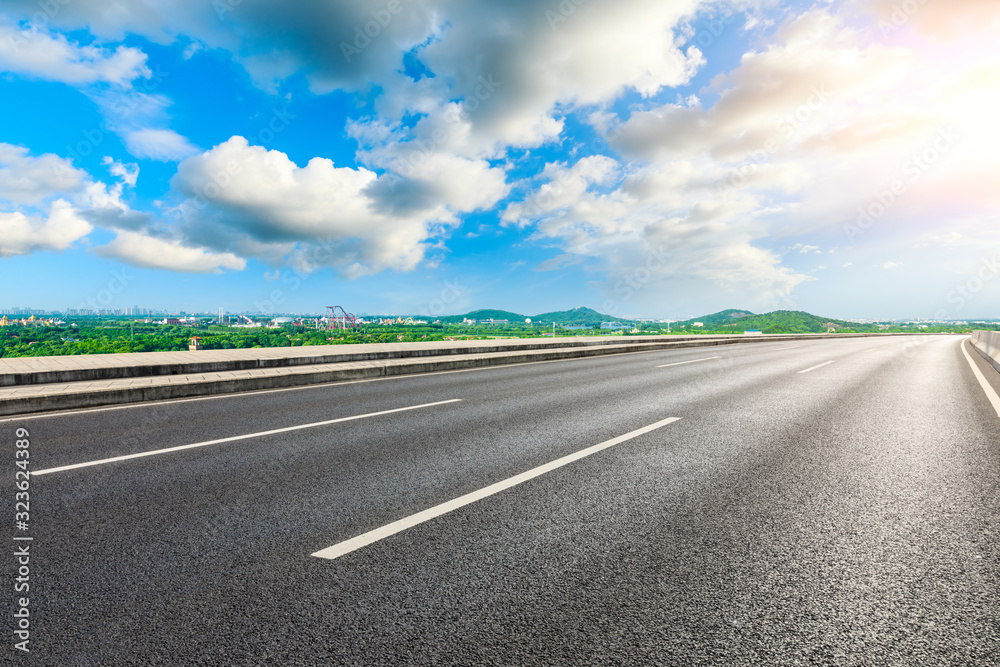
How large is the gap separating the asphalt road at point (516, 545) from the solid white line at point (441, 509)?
7cm

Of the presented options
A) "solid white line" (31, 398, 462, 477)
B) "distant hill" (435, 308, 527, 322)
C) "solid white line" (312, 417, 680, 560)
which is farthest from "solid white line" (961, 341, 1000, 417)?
"distant hill" (435, 308, 527, 322)

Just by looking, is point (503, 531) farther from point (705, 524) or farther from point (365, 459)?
point (365, 459)

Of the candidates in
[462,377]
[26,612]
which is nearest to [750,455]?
[26,612]

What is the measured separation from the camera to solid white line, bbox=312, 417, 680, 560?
299cm

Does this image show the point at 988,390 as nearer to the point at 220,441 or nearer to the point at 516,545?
the point at 516,545

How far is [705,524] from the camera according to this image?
3.40 meters

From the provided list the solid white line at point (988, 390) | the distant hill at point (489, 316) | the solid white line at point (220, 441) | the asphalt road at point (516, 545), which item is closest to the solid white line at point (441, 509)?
the asphalt road at point (516, 545)

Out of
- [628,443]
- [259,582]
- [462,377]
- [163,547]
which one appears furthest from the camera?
[462,377]

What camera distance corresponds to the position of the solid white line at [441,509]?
118 inches

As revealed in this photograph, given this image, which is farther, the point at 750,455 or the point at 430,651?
the point at 750,455

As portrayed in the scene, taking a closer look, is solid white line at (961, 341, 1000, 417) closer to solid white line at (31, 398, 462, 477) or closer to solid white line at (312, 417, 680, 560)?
solid white line at (312, 417, 680, 560)

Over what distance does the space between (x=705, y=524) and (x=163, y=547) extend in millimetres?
3783

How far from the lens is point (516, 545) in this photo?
3049mm

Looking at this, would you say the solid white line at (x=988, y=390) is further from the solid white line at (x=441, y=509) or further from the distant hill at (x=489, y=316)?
the distant hill at (x=489, y=316)
